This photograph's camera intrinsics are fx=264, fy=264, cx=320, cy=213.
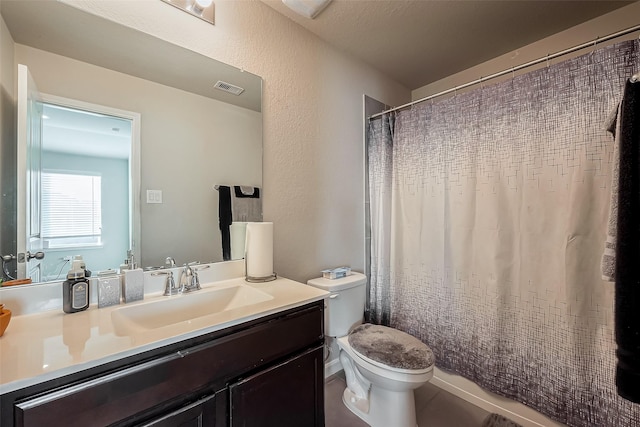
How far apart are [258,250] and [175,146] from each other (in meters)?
0.63

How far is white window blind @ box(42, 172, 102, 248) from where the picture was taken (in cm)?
96

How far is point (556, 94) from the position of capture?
129 cm

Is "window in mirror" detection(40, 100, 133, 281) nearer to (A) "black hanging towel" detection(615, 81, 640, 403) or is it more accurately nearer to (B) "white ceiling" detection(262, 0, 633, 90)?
(B) "white ceiling" detection(262, 0, 633, 90)

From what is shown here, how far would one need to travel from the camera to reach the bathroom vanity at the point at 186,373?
599 millimetres

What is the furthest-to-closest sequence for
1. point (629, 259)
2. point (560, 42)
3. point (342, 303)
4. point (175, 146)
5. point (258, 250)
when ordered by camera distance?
point (560, 42) < point (342, 303) < point (258, 250) < point (175, 146) < point (629, 259)

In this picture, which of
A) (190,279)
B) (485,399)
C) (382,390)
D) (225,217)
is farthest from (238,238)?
(485,399)

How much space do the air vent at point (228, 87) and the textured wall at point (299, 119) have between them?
115 millimetres

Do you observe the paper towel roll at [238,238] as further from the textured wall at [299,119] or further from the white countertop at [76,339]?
the white countertop at [76,339]

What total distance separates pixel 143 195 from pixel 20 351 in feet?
2.12

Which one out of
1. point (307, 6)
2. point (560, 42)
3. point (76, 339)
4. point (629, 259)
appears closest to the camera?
point (76, 339)

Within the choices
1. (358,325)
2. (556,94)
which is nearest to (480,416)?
(358,325)

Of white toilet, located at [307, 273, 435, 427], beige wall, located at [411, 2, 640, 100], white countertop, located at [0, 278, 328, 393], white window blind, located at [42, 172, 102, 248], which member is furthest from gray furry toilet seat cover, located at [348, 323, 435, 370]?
beige wall, located at [411, 2, 640, 100]

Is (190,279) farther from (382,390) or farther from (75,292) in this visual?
(382,390)

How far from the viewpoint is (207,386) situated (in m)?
0.81
